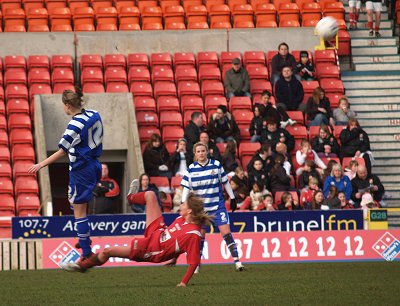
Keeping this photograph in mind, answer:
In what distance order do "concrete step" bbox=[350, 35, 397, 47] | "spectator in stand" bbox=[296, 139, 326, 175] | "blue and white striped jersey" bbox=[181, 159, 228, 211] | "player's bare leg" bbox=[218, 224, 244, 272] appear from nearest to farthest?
"blue and white striped jersey" bbox=[181, 159, 228, 211], "player's bare leg" bbox=[218, 224, 244, 272], "spectator in stand" bbox=[296, 139, 326, 175], "concrete step" bbox=[350, 35, 397, 47]

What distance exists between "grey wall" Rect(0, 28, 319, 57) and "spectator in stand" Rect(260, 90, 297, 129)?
290 centimetres

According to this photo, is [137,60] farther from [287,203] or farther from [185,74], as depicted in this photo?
[287,203]

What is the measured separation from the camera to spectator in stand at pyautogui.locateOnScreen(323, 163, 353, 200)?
20.5 m

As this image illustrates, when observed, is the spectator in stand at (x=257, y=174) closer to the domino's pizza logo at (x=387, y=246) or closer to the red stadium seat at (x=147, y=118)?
the domino's pizza logo at (x=387, y=246)

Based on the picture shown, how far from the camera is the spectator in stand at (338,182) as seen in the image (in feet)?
67.4

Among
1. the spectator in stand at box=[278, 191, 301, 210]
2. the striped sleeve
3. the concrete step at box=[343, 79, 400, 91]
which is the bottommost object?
the spectator in stand at box=[278, 191, 301, 210]

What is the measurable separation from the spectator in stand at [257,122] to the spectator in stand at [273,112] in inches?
5.4

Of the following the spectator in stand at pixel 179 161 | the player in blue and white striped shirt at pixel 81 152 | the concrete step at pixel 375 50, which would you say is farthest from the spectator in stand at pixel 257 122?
the player in blue and white striped shirt at pixel 81 152

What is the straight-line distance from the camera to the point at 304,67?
24422mm

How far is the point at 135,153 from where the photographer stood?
2134 centimetres

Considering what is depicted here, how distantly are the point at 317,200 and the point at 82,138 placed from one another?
8.31 meters

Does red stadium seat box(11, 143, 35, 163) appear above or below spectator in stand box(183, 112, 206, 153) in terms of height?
below

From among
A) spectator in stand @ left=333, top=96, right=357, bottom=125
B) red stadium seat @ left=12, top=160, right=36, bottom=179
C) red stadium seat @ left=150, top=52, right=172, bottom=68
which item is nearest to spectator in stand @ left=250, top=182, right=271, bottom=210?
spectator in stand @ left=333, top=96, right=357, bottom=125

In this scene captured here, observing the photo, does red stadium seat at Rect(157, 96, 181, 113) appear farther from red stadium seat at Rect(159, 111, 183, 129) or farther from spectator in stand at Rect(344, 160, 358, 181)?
spectator in stand at Rect(344, 160, 358, 181)
